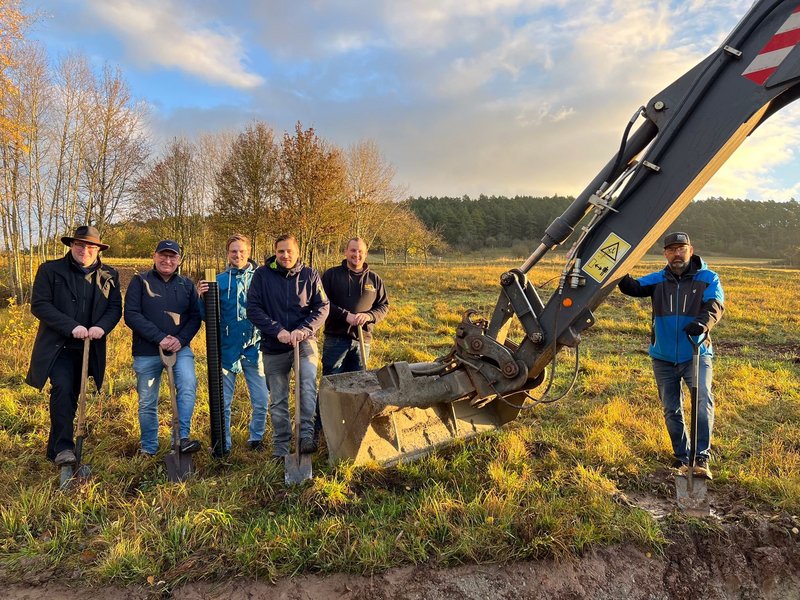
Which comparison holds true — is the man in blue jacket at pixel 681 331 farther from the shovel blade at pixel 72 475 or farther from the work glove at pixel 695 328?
the shovel blade at pixel 72 475

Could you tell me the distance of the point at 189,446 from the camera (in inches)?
169

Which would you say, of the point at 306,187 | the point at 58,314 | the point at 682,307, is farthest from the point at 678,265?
the point at 306,187

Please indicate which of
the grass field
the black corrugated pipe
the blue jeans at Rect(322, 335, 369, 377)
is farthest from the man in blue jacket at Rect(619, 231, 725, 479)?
the black corrugated pipe

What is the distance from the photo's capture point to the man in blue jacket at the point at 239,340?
16.0 feet

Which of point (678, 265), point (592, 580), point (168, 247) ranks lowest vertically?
point (592, 580)

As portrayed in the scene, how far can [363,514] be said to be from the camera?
143 inches

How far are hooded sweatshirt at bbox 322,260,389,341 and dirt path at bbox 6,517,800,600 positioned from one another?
2562 mm

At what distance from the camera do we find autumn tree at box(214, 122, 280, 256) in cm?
2539

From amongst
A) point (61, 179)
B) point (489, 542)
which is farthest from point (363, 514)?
point (61, 179)

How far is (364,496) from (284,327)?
68.0 inches

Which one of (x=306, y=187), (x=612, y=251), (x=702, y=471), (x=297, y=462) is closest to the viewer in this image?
(x=612, y=251)

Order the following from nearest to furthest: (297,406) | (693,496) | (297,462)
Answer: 1. (693,496)
2. (297,462)
3. (297,406)

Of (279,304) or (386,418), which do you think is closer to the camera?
(386,418)

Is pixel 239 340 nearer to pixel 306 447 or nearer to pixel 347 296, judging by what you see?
pixel 347 296
